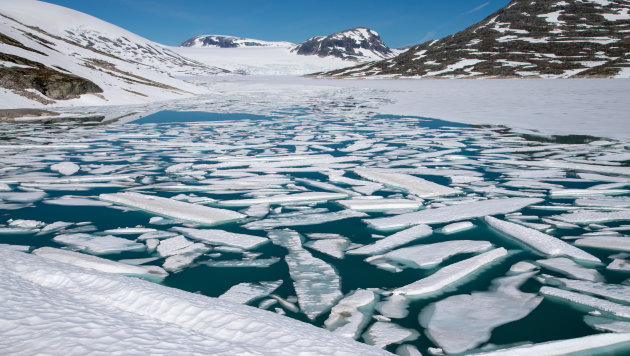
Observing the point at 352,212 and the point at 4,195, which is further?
the point at 4,195

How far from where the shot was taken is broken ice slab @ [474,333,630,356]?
146 cm

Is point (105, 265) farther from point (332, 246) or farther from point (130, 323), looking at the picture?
point (332, 246)

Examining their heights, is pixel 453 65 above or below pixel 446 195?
above

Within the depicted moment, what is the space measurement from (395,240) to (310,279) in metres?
0.78

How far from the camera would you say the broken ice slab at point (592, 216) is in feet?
9.87

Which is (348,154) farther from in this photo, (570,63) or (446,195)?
(570,63)

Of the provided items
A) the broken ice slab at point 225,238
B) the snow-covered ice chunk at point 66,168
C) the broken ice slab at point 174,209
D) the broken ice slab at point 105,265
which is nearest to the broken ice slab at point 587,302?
the broken ice slab at point 225,238

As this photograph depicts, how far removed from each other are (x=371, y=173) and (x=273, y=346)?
11.0ft

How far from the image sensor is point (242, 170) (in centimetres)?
486

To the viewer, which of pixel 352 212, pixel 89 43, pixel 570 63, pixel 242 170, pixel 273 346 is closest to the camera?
pixel 273 346

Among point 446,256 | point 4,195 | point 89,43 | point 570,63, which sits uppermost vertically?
point 89,43

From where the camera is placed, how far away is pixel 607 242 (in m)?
2.58

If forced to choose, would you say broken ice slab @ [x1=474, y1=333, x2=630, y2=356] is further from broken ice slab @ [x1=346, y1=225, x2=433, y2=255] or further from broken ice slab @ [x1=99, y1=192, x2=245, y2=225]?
broken ice slab @ [x1=99, y1=192, x2=245, y2=225]

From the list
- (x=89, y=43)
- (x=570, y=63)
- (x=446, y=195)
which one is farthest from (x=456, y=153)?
(x=89, y=43)
